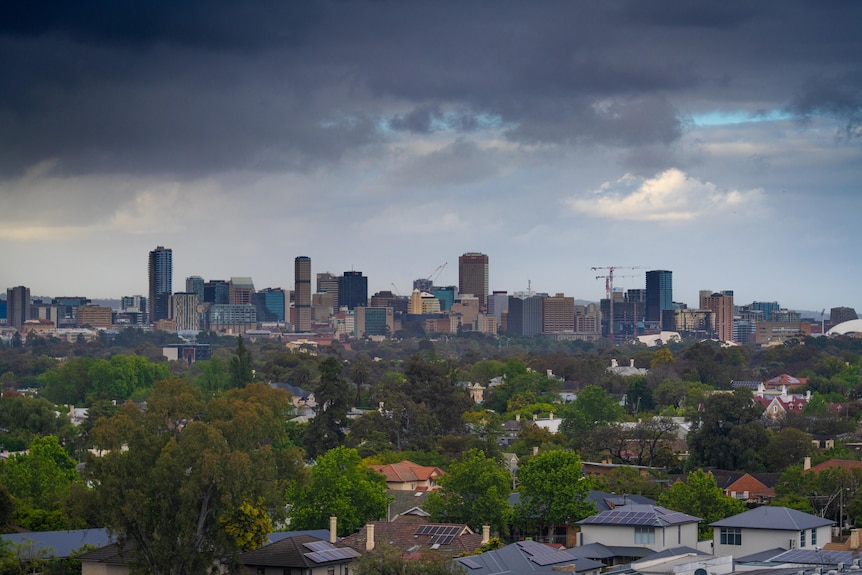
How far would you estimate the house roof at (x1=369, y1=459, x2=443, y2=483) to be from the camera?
80.1 metres

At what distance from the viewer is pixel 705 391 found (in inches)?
5689

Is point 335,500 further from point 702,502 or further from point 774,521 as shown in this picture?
point 774,521

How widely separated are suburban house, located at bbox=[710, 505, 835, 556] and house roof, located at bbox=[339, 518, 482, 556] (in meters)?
8.48

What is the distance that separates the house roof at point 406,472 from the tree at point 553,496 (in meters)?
15.2

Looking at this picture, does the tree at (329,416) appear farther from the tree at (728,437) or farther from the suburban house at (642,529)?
the suburban house at (642,529)

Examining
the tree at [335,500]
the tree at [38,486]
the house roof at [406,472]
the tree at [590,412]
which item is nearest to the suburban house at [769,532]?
the tree at [335,500]

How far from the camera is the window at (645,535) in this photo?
5624 cm

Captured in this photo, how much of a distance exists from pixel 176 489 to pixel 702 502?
2456cm

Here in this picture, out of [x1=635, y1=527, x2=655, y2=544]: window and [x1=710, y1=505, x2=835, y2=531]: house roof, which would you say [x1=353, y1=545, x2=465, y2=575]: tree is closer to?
[x1=635, y1=527, x2=655, y2=544]: window

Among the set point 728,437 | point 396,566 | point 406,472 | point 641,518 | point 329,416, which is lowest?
point 406,472

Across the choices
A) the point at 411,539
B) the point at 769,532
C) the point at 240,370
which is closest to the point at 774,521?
the point at 769,532

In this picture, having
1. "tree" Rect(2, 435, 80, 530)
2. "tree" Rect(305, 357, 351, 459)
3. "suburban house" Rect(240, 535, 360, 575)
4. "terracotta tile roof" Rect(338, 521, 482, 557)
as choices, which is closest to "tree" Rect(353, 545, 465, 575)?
"suburban house" Rect(240, 535, 360, 575)

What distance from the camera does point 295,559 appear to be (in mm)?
49906

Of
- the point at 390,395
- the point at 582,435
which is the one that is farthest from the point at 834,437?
the point at 390,395
